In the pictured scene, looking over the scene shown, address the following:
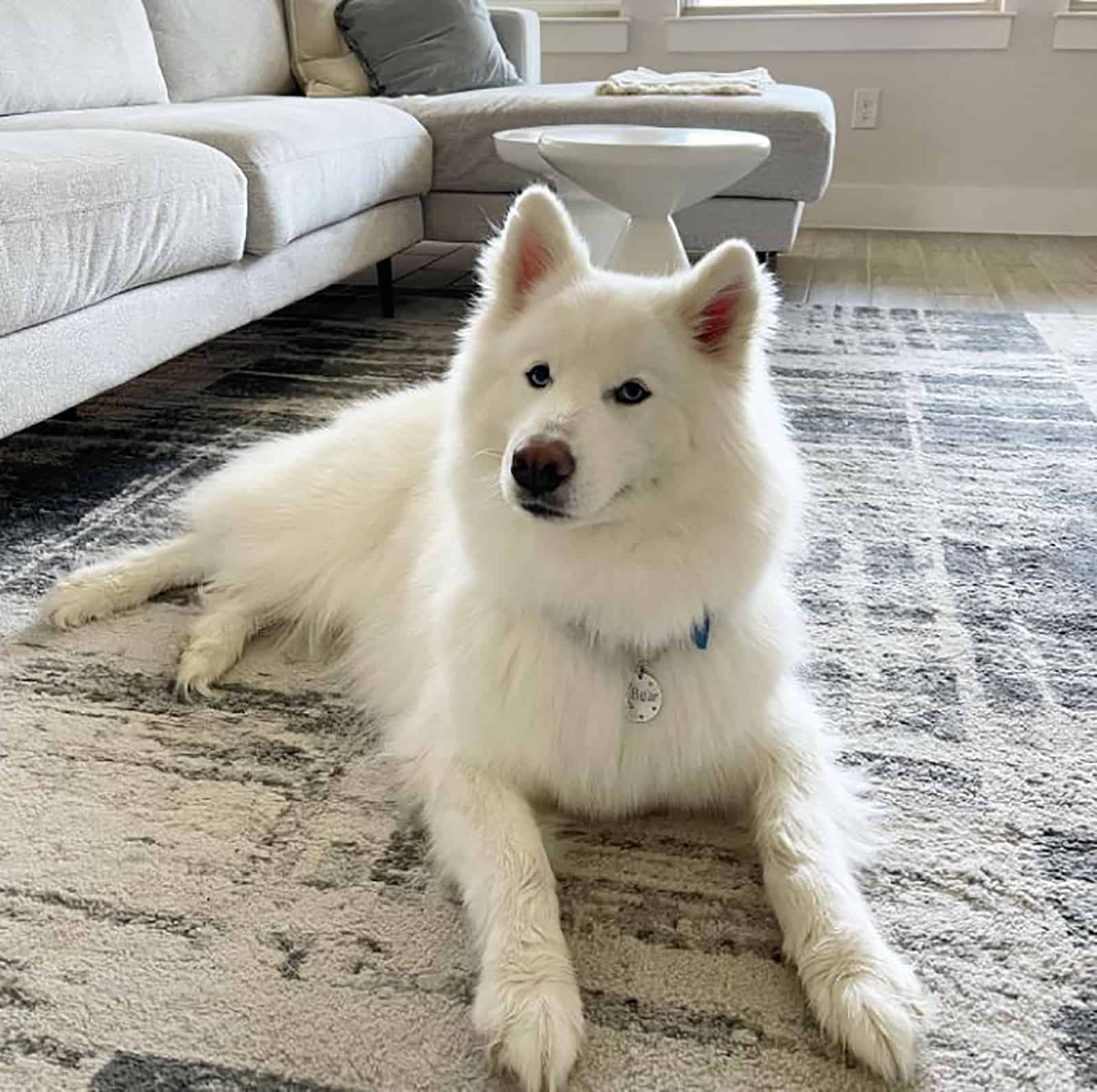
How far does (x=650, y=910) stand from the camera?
1.23 meters

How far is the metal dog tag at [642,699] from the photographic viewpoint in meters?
1.27

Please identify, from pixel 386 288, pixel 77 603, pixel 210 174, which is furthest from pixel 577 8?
pixel 77 603

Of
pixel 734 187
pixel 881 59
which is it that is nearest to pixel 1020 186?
pixel 881 59

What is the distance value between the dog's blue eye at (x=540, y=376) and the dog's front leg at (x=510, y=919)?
0.46 m

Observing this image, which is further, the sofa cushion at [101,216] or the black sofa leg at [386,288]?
the black sofa leg at [386,288]

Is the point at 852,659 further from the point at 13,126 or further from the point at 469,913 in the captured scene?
the point at 13,126

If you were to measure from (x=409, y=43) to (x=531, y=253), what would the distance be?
368cm

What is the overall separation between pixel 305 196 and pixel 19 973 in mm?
2287

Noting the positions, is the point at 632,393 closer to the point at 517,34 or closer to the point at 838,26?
the point at 517,34

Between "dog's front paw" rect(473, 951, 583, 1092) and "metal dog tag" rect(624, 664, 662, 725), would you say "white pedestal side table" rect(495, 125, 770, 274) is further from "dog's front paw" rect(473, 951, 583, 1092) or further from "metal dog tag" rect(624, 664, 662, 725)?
"dog's front paw" rect(473, 951, 583, 1092)

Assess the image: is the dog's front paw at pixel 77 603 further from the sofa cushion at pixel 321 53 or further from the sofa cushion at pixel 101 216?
the sofa cushion at pixel 321 53

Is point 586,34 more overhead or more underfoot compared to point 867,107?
more overhead

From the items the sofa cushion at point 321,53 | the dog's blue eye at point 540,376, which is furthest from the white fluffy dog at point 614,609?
the sofa cushion at point 321,53

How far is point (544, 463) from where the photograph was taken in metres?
1.14
